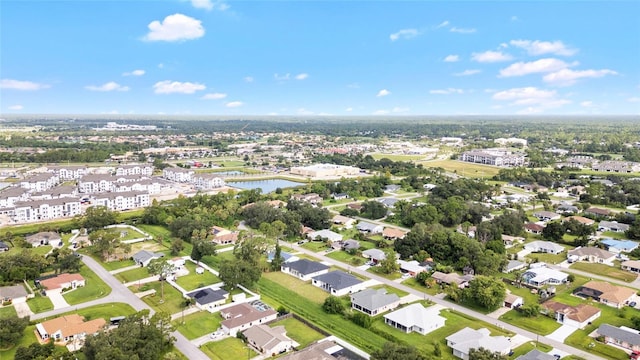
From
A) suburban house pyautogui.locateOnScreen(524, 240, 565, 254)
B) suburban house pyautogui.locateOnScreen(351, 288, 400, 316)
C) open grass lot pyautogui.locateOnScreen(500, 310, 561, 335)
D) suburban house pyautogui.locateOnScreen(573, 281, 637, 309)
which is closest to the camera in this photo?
open grass lot pyautogui.locateOnScreen(500, 310, 561, 335)

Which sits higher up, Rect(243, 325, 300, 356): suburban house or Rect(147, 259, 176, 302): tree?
Rect(147, 259, 176, 302): tree

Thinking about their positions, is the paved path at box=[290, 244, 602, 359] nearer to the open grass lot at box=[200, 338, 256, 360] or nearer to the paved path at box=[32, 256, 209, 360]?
the open grass lot at box=[200, 338, 256, 360]

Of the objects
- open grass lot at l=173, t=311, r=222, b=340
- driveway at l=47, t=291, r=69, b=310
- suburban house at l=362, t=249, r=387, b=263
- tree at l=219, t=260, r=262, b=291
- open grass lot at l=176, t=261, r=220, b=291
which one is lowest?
open grass lot at l=173, t=311, r=222, b=340

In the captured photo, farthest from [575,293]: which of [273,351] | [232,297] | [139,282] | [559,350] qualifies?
[139,282]

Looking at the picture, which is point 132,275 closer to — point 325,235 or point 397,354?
point 325,235

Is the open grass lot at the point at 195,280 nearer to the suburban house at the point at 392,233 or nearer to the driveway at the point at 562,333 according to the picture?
the suburban house at the point at 392,233

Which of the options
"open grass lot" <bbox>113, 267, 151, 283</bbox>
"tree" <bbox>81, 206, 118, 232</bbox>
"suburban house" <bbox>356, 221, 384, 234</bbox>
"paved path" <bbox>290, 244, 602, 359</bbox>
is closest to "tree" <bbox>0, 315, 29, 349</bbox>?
A: "open grass lot" <bbox>113, 267, 151, 283</bbox>

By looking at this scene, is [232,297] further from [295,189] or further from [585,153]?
[585,153]
